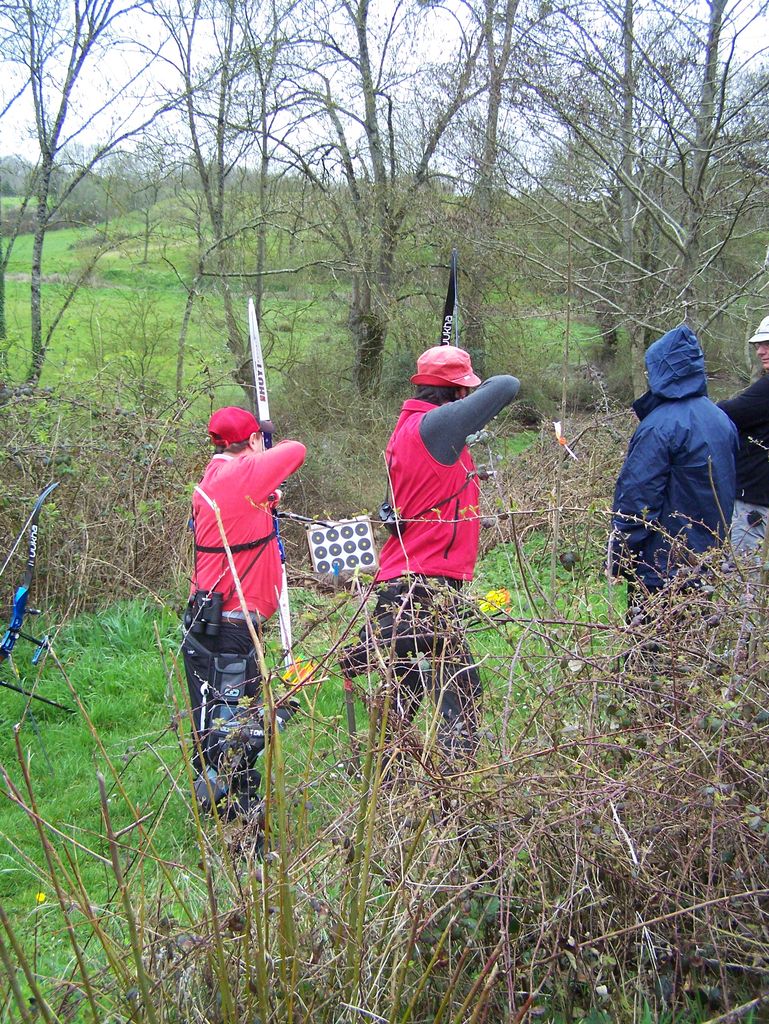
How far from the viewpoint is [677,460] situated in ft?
12.5

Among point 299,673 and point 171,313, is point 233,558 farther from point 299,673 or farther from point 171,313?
point 171,313

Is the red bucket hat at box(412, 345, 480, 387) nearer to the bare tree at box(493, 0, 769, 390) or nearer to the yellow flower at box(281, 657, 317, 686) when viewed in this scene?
the yellow flower at box(281, 657, 317, 686)

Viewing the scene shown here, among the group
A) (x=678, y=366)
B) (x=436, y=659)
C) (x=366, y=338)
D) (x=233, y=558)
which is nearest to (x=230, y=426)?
(x=233, y=558)

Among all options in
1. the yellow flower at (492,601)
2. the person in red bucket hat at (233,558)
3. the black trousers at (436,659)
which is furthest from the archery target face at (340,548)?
the yellow flower at (492,601)

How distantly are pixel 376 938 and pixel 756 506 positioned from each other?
130 inches

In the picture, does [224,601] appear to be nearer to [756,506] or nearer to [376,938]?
[376,938]

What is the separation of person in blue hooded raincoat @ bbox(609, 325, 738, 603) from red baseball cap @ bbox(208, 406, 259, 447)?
171 centimetres

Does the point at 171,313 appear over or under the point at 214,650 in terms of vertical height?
over

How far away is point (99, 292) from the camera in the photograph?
12.9 meters

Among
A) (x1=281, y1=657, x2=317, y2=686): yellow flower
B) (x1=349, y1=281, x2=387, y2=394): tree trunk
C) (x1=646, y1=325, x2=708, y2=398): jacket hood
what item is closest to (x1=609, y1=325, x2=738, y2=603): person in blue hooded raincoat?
(x1=646, y1=325, x2=708, y2=398): jacket hood

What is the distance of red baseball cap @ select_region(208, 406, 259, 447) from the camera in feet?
12.3

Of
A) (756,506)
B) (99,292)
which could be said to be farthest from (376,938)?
(99,292)

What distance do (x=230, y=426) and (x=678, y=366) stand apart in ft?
6.70

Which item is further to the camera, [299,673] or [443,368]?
[443,368]
